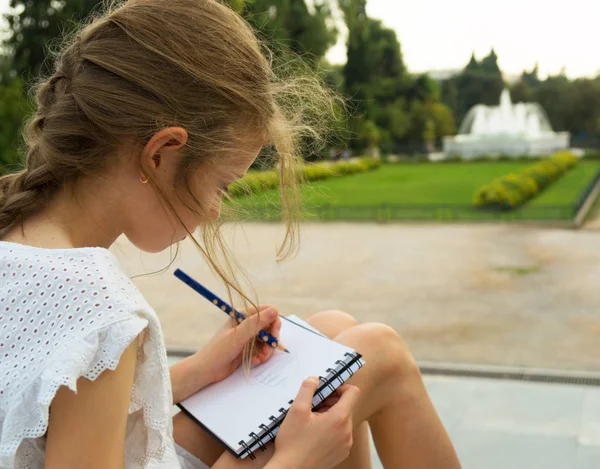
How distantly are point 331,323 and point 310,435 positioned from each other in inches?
23.3

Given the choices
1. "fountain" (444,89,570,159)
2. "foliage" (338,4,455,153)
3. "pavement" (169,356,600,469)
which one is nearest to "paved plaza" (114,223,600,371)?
"pavement" (169,356,600,469)

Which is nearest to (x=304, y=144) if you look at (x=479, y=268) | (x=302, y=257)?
(x=479, y=268)

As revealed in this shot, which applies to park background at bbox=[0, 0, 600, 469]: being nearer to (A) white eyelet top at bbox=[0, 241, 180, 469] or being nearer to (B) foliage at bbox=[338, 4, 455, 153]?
(A) white eyelet top at bbox=[0, 241, 180, 469]

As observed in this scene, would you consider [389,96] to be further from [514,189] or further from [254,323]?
[254,323]

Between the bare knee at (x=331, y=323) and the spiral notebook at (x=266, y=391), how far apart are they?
0.16 meters

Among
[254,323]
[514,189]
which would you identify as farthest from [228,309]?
[514,189]

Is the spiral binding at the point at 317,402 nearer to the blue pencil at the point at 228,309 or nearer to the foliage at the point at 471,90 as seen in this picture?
the blue pencil at the point at 228,309

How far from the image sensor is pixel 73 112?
1.30 metres

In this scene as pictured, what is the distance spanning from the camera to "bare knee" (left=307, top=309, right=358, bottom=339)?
76.3 inches

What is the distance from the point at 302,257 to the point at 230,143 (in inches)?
281

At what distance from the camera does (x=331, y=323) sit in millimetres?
1964

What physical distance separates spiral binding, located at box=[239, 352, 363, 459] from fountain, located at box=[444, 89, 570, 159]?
30332mm

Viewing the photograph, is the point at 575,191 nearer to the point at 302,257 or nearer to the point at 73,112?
the point at 302,257

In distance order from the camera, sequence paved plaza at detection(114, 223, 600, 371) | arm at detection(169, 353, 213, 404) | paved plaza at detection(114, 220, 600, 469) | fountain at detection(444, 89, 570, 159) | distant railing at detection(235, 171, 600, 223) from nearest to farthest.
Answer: arm at detection(169, 353, 213, 404), paved plaza at detection(114, 220, 600, 469), paved plaza at detection(114, 223, 600, 371), distant railing at detection(235, 171, 600, 223), fountain at detection(444, 89, 570, 159)
